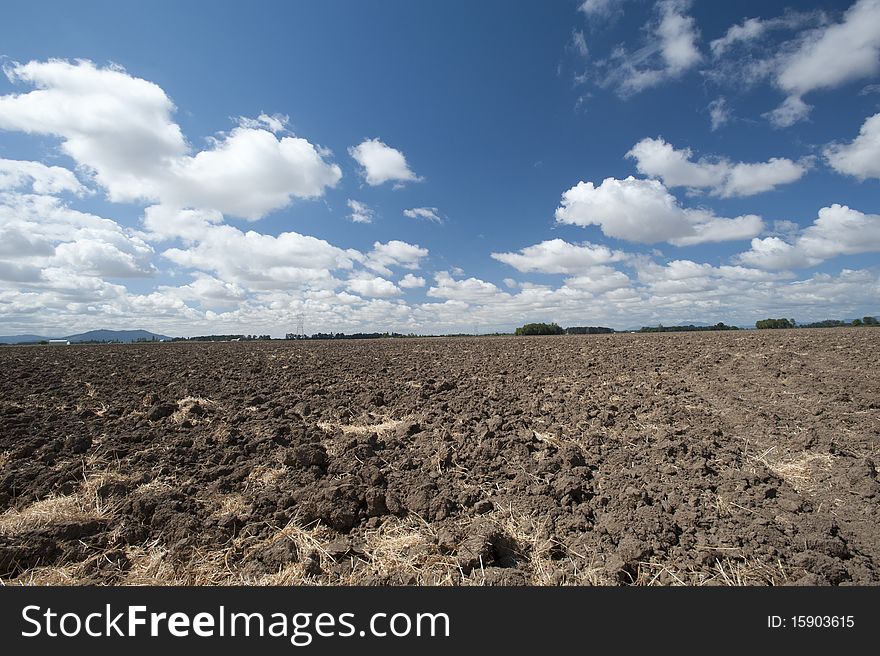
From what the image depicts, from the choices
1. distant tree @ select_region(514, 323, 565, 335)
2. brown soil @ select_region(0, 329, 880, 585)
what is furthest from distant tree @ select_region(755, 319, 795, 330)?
brown soil @ select_region(0, 329, 880, 585)

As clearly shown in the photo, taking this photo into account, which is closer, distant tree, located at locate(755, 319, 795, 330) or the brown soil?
the brown soil

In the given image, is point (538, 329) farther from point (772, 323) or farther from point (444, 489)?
point (444, 489)

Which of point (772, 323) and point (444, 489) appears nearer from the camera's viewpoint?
point (444, 489)

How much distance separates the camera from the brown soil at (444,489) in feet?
11.7

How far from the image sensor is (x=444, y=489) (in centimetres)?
498

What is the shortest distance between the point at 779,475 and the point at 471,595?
4941 millimetres

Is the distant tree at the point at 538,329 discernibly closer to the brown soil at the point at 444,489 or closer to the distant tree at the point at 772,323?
the distant tree at the point at 772,323

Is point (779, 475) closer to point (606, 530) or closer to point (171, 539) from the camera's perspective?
point (606, 530)

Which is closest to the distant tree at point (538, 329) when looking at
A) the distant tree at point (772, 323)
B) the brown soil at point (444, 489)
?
the distant tree at point (772, 323)

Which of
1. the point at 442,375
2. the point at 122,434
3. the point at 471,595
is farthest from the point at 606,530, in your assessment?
the point at 442,375

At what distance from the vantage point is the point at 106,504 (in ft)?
15.4

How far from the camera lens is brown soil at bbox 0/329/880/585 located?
3.55 m

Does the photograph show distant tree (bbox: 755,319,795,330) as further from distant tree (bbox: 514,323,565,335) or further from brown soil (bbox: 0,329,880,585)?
brown soil (bbox: 0,329,880,585)

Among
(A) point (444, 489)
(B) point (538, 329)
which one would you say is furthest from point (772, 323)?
(A) point (444, 489)
